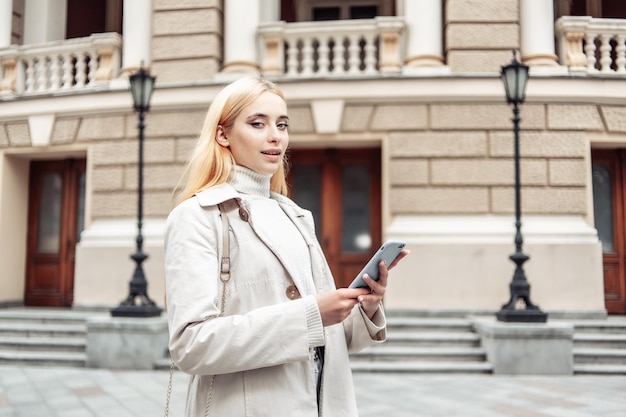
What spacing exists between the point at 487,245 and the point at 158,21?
7.20m

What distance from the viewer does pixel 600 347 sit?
759 cm

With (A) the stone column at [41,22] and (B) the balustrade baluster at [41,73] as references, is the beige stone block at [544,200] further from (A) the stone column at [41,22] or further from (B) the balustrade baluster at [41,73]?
(A) the stone column at [41,22]

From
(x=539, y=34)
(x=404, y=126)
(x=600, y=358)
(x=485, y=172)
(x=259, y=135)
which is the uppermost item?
(x=539, y=34)

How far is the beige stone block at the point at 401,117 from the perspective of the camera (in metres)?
9.30

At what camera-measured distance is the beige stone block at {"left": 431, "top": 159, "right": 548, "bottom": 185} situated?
9.07 m

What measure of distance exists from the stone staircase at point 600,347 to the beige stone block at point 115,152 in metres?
7.96

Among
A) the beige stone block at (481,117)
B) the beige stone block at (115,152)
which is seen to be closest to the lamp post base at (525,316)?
the beige stone block at (481,117)

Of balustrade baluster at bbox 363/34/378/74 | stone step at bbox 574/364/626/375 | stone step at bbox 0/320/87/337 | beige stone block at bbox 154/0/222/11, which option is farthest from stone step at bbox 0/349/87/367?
stone step at bbox 574/364/626/375

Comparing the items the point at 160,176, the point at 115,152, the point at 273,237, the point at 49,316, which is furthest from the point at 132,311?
the point at 273,237

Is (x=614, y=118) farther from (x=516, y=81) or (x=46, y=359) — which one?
(x=46, y=359)

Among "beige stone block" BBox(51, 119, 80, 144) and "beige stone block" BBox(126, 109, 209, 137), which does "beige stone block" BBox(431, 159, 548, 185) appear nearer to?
"beige stone block" BBox(126, 109, 209, 137)

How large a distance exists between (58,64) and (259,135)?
10.6 m

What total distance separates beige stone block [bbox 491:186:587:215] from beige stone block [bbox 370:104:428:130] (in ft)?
5.72

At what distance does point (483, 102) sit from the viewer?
9.25 meters
